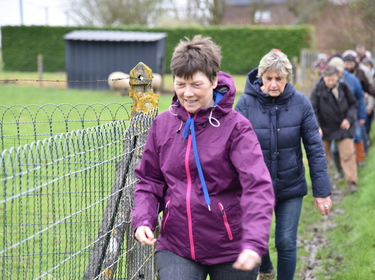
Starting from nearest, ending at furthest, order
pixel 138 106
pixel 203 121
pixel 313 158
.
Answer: pixel 203 121 → pixel 138 106 → pixel 313 158

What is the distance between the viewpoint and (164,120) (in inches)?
123

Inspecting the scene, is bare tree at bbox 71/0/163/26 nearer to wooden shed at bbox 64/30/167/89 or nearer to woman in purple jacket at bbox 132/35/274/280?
wooden shed at bbox 64/30/167/89

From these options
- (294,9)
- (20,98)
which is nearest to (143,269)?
(20,98)

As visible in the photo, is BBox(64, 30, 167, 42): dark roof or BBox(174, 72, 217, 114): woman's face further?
BBox(64, 30, 167, 42): dark roof

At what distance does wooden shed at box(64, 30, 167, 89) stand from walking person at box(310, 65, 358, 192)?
60.5 feet

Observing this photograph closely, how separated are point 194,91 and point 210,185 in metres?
0.49

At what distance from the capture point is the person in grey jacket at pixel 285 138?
4512mm

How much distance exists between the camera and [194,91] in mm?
2939

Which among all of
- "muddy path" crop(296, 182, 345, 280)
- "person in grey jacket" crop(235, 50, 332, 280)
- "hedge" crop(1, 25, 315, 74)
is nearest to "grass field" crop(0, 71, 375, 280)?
"muddy path" crop(296, 182, 345, 280)

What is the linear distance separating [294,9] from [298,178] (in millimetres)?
41003

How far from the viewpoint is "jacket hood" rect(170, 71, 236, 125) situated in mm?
2996

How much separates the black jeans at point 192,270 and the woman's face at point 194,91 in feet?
2.56

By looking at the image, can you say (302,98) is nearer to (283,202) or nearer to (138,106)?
Result: (283,202)

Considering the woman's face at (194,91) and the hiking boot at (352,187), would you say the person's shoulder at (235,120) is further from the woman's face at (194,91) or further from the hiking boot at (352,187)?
the hiking boot at (352,187)
